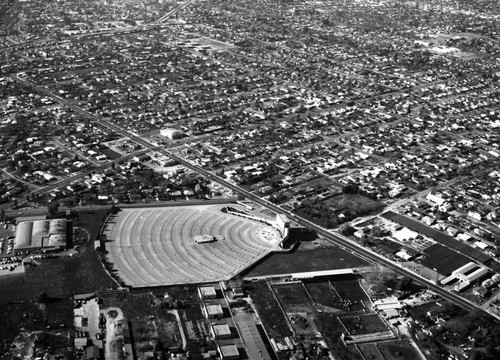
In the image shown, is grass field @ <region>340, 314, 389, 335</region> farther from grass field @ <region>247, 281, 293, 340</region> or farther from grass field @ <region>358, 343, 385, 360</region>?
grass field @ <region>247, 281, 293, 340</region>

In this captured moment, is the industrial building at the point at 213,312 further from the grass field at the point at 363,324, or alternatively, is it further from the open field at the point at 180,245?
the grass field at the point at 363,324

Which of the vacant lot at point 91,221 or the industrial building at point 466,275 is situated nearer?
the industrial building at point 466,275

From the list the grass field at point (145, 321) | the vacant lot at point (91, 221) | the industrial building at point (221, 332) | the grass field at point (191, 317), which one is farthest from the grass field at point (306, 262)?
the vacant lot at point (91, 221)

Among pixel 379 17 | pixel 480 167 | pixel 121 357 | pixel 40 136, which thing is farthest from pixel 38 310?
pixel 379 17

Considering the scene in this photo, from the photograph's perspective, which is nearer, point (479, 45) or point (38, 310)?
point (38, 310)

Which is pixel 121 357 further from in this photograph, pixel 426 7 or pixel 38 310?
pixel 426 7
